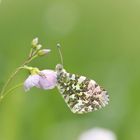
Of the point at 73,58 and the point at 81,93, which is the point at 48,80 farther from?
the point at 73,58

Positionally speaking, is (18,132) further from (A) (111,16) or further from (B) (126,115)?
(A) (111,16)

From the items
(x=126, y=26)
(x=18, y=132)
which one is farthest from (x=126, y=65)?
(x=18, y=132)

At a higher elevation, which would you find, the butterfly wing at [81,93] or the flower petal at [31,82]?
the flower petal at [31,82]

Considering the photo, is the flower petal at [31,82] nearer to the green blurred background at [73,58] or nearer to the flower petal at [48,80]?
the flower petal at [48,80]

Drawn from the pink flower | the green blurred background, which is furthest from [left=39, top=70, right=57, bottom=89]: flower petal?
the green blurred background

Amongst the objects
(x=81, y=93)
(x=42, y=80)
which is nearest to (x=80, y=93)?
(x=81, y=93)

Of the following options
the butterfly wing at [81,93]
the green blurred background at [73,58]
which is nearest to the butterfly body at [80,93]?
the butterfly wing at [81,93]

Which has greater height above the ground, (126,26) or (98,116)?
(126,26)
